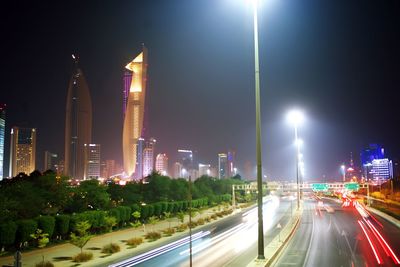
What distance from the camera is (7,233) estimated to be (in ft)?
96.5

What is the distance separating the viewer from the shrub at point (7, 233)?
2922cm

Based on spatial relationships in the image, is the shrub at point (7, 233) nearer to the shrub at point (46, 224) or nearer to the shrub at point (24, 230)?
the shrub at point (24, 230)

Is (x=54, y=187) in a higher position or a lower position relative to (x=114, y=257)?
higher

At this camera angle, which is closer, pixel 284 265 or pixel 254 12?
pixel 254 12

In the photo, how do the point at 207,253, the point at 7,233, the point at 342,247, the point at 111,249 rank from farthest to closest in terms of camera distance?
1. the point at 111,249
2. the point at 342,247
3. the point at 7,233
4. the point at 207,253

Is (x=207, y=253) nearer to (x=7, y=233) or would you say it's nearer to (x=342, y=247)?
(x=342, y=247)

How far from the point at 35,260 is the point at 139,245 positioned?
921cm

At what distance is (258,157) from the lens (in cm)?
2069

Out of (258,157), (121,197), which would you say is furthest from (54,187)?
(258,157)

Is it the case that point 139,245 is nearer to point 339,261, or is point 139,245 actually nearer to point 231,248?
point 231,248

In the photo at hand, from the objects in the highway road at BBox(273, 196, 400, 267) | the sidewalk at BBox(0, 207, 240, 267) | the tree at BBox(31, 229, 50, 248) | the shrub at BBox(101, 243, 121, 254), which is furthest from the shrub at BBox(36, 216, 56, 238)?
the highway road at BBox(273, 196, 400, 267)

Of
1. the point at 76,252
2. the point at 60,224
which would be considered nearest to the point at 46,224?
the point at 60,224

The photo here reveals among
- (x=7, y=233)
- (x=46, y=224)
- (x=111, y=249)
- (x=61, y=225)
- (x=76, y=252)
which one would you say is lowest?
(x=76, y=252)

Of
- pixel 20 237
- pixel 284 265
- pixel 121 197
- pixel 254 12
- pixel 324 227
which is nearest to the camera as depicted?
pixel 254 12
